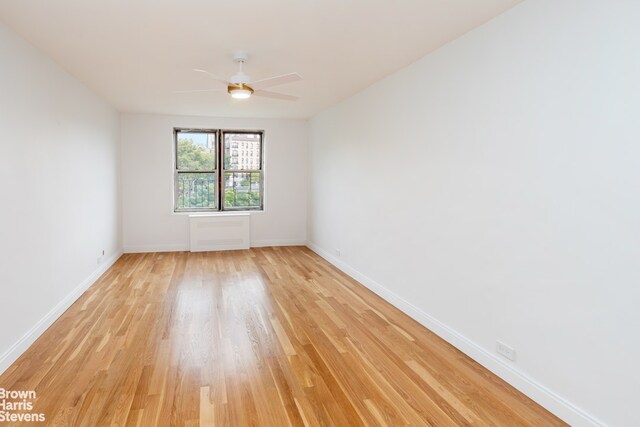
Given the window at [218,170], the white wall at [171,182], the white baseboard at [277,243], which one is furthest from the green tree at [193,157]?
the white baseboard at [277,243]

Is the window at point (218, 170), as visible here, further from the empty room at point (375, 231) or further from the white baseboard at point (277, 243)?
the empty room at point (375, 231)

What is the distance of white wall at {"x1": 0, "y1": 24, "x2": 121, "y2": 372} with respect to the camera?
280cm

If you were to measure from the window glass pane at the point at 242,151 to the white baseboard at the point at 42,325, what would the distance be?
318cm

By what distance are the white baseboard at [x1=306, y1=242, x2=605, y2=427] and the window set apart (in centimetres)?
406

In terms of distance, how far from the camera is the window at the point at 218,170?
7250 mm

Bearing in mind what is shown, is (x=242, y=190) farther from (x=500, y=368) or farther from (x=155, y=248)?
(x=500, y=368)

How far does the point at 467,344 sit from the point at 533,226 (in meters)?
1.14

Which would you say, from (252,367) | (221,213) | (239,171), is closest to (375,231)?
(252,367)

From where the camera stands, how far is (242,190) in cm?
762

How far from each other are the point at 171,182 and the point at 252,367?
5054mm

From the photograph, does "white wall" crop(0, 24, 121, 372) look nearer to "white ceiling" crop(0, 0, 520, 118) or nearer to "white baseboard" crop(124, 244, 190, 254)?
"white ceiling" crop(0, 0, 520, 118)

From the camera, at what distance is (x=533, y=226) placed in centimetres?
242

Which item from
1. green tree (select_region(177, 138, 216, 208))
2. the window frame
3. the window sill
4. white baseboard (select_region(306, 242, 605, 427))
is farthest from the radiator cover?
white baseboard (select_region(306, 242, 605, 427))

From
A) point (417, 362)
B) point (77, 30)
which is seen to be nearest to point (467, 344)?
point (417, 362)
